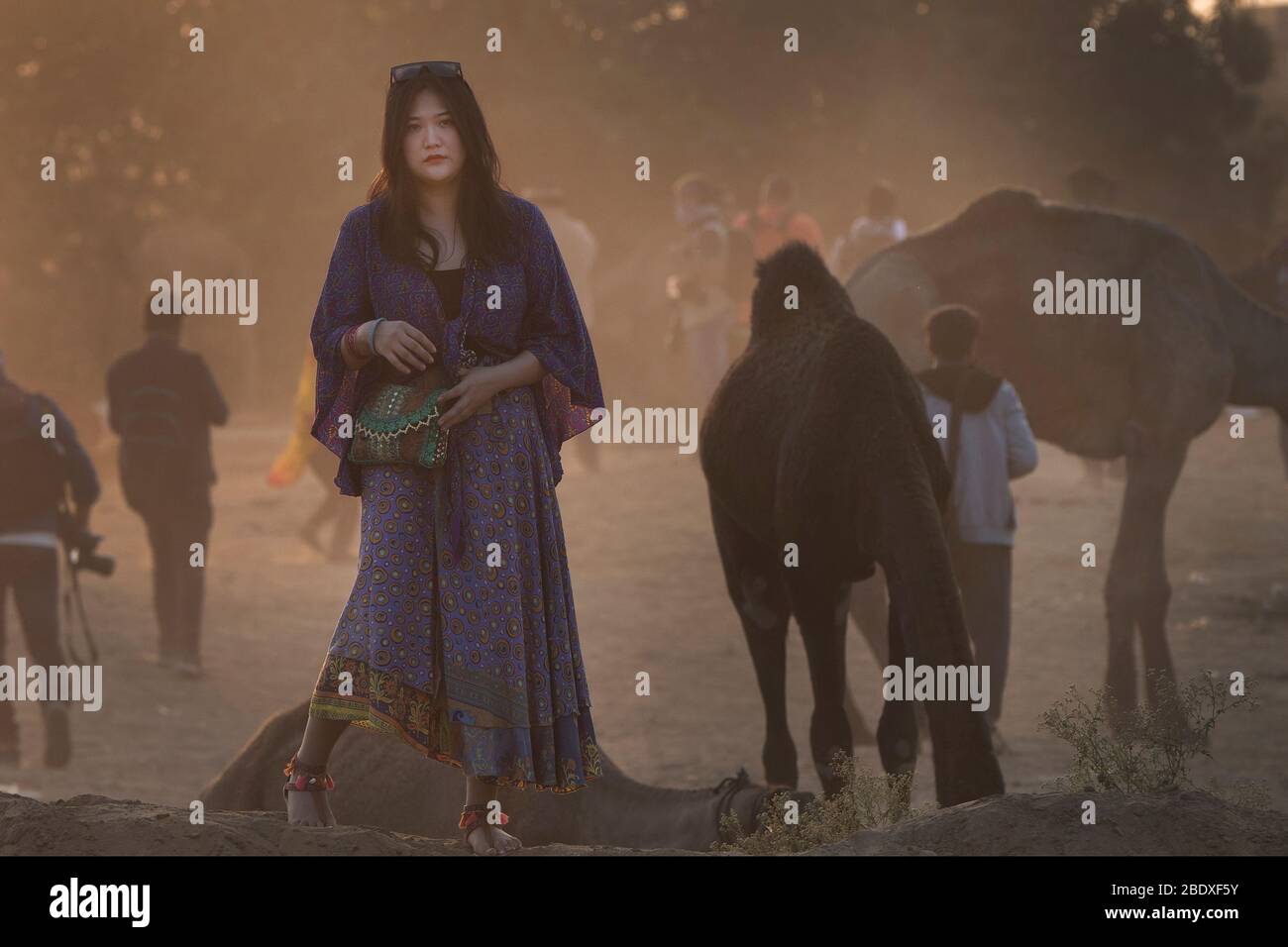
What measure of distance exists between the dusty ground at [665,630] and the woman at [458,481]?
461 centimetres

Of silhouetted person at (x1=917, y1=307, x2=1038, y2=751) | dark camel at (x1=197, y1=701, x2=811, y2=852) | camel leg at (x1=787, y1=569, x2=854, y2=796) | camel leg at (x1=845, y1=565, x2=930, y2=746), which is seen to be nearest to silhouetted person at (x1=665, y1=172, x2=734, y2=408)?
camel leg at (x1=845, y1=565, x2=930, y2=746)

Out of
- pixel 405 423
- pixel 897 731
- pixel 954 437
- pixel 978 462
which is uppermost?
pixel 954 437

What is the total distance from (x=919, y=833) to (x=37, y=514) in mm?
7016

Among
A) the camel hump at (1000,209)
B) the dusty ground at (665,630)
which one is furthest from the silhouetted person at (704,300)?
the camel hump at (1000,209)

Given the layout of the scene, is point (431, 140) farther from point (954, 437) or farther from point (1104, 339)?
point (1104, 339)

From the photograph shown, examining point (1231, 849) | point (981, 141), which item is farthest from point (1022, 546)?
point (981, 141)

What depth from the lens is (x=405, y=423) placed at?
5.54m

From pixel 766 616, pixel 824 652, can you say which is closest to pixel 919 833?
pixel 824 652

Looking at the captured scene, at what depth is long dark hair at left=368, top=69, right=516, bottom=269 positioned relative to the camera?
5.64 m

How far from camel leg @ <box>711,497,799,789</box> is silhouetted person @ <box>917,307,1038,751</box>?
41.0 inches

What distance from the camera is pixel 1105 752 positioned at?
6.41 metres

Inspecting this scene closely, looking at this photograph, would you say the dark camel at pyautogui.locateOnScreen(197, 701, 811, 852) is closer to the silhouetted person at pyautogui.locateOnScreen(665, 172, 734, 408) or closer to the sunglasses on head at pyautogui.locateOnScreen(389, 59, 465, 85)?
the sunglasses on head at pyautogui.locateOnScreen(389, 59, 465, 85)

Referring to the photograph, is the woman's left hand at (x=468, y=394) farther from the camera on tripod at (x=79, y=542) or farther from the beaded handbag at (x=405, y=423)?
the camera on tripod at (x=79, y=542)

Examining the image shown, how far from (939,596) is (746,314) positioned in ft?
39.5
